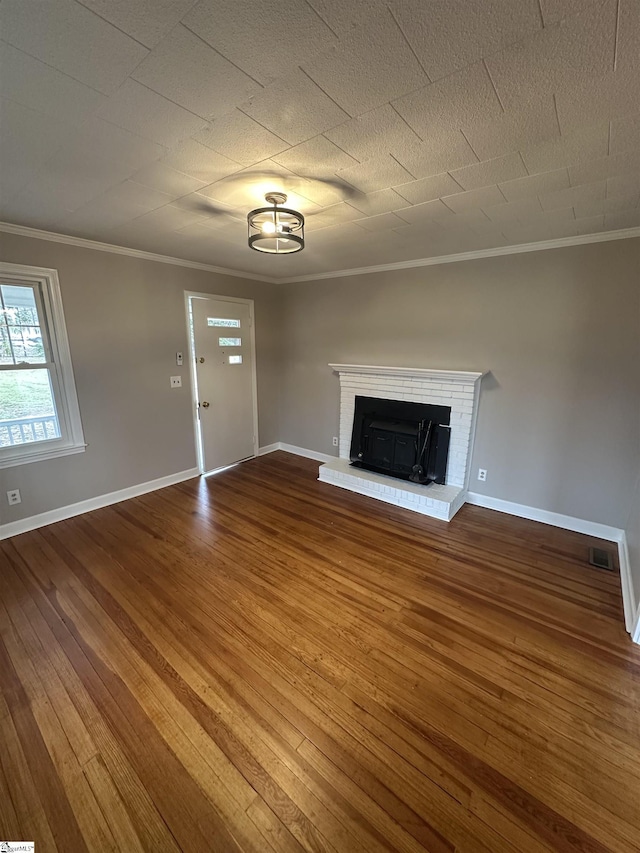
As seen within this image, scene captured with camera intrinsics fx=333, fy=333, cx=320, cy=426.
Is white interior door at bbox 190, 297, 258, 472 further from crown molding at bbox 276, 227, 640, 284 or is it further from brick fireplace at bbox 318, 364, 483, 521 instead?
brick fireplace at bbox 318, 364, 483, 521

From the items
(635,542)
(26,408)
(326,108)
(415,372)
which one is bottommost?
(635,542)

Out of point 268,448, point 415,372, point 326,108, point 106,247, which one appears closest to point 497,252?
point 415,372

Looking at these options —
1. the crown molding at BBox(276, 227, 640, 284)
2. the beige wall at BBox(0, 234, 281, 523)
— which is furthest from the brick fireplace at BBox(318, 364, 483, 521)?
the beige wall at BBox(0, 234, 281, 523)

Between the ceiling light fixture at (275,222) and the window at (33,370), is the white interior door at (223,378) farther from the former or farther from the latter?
the ceiling light fixture at (275,222)

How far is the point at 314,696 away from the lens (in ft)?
5.18

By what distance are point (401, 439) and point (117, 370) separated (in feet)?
9.81

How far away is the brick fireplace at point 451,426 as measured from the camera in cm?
326

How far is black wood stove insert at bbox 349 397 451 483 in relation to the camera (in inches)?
138

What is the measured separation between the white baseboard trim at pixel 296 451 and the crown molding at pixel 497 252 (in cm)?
234

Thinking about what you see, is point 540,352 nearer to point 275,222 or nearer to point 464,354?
point 464,354

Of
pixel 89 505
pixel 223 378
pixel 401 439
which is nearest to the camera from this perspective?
pixel 89 505

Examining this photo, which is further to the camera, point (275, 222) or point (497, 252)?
point (497, 252)

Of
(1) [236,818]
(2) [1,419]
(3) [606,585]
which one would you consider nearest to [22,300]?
(2) [1,419]

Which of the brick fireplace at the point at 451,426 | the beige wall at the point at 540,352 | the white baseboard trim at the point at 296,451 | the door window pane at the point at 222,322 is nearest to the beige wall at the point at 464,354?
the beige wall at the point at 540,352
